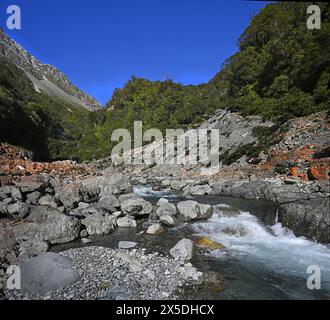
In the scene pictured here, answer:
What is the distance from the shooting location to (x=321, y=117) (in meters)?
21.5

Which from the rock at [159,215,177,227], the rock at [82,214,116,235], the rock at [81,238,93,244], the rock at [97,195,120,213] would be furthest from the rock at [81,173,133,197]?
the rock at [81,238,93,244]

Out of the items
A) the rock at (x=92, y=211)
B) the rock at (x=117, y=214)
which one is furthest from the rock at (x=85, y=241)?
the rock at (x=117, y=214)

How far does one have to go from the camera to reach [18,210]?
10359 millimetres

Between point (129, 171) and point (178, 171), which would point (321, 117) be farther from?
point (129, 171)

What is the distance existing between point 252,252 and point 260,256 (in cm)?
36

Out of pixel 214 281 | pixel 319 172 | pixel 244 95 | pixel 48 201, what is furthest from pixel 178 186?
pixel 244 95

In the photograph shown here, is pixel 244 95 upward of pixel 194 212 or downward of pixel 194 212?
upward

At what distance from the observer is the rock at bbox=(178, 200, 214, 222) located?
39.5ft

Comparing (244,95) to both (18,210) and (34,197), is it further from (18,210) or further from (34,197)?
(18,210)

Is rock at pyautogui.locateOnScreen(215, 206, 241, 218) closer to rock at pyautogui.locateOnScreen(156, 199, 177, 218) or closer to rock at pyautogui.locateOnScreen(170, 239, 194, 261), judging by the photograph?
rock at pyautogui.locateOnScreen(156, 199, 177, 218)

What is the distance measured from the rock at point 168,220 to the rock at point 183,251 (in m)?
3.05

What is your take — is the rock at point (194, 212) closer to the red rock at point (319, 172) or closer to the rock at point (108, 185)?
the rock at point (108, 185)
